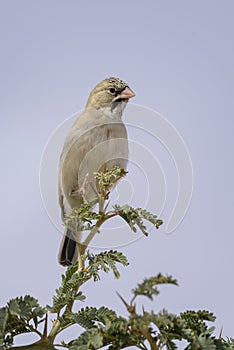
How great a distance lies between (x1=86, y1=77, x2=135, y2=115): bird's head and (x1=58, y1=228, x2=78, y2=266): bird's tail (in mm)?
1684

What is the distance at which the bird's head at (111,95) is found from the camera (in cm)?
647

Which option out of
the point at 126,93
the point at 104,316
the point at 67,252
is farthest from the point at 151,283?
the point at 126,93

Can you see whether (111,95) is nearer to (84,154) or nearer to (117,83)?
(117,83)

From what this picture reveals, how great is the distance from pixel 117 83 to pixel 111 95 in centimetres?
15

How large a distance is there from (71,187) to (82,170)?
249 millimetres

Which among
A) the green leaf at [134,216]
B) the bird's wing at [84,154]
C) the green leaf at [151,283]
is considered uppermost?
the bird's wing at [84,154]

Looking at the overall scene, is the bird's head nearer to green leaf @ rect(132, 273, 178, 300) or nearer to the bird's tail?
the bird's tail

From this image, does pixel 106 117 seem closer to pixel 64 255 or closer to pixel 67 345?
pixel 64 255

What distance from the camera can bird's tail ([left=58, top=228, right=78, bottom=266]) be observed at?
5281 millimetres

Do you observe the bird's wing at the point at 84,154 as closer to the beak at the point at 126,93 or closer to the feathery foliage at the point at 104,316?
the beak at the point at 126,93

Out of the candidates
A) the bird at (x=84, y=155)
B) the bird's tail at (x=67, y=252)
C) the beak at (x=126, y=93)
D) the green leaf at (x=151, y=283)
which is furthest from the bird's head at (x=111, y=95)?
the green leaf at (x=151, y=283)

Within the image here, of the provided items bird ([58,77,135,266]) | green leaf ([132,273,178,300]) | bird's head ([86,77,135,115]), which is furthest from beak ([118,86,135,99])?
green leaf ([132,273,178,300])

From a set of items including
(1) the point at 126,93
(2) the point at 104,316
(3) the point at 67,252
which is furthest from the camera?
(1) the point at 126,93

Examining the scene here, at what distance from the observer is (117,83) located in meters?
6.64
